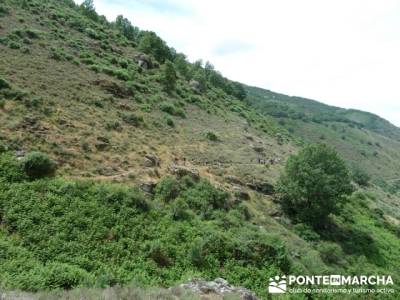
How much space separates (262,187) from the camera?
3216 cm

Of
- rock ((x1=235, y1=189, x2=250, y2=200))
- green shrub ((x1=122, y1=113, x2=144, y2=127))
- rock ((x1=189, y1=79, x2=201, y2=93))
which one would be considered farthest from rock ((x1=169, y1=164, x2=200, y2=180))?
rock ((x1=189, y1=79, x2=201, y2=93))

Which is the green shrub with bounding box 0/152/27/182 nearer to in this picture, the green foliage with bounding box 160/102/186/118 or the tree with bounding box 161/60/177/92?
the green foliage with bounding box 160/102/186/118

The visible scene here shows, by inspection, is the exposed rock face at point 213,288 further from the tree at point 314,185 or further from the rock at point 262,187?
the rock at point 262,187

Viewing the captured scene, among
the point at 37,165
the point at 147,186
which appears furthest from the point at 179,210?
the point at 37,165

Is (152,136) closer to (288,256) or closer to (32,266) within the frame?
(288,256)

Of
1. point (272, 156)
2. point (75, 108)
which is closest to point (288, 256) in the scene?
point (75, 108)

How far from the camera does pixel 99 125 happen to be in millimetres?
29359

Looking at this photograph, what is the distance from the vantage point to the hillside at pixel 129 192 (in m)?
16.3

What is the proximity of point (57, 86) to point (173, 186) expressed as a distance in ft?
56.7

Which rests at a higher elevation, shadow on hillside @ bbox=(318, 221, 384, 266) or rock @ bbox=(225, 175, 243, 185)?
rock @ bbox=(225, 175, 243, 185)

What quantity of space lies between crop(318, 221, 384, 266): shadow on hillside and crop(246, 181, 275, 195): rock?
554 centimetres

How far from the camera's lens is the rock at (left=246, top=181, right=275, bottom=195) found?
3179cm

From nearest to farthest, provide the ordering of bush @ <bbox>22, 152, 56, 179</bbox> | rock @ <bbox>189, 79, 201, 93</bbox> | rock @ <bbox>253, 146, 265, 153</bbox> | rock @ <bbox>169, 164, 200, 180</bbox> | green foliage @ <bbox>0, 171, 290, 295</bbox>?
green foliage @ <bbox>0, 171, 290, 295</bbox>
bush @ <bbox>22, 152, 56, 179</bbox>
rock @ <bbox>169, 164, 200, 180</bbox>
rock @ <bbox>253, 146, 265, 153</bbox>
rock @ <bbox>189, 79, 201, 93</bbox>

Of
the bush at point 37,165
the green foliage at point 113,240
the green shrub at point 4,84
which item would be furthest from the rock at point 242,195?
the green shrub at point 4,84
